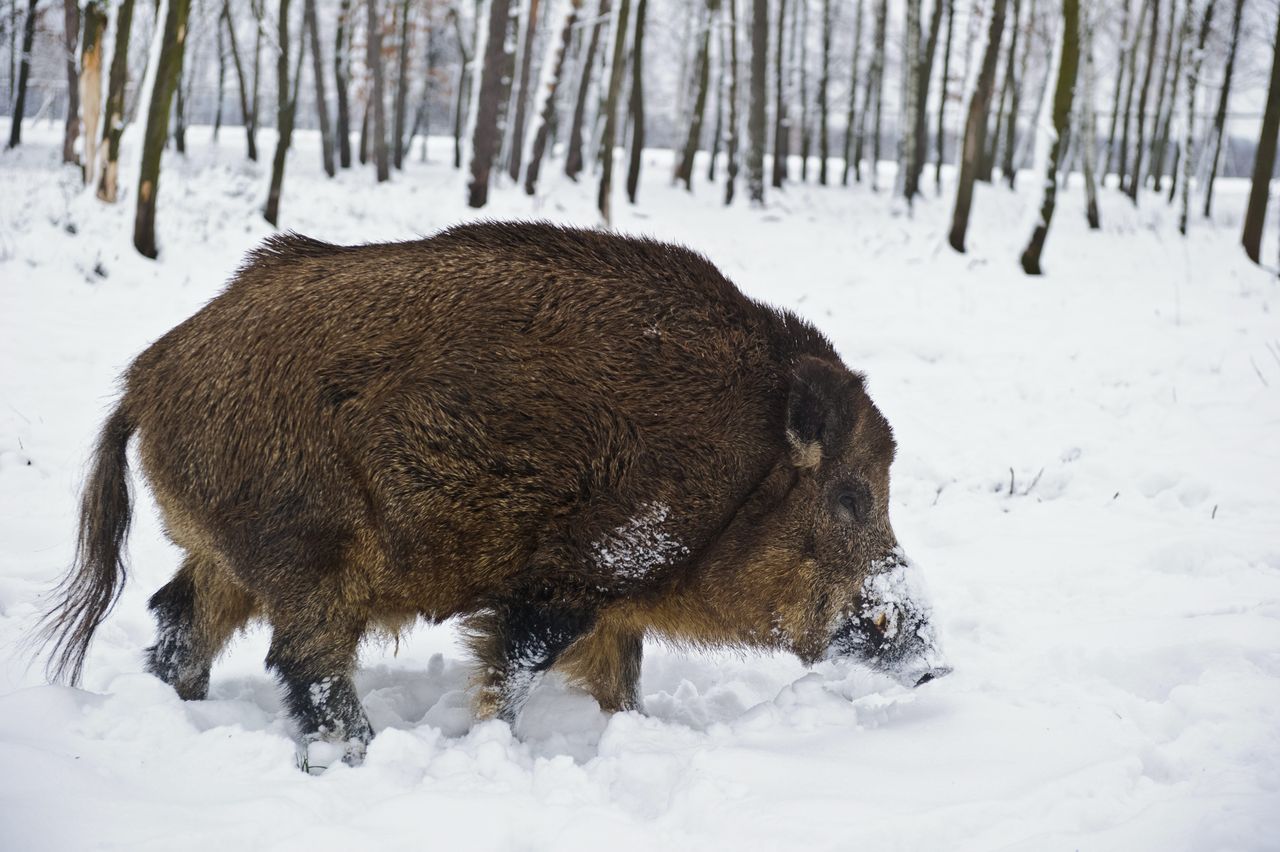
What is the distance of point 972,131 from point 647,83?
37.1 m

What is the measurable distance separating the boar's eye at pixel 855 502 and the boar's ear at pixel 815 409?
0.55ft

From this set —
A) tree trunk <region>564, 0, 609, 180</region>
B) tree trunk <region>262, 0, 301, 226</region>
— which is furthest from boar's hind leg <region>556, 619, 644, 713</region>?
tree trunk <region>564, 0, 609, 180</region>

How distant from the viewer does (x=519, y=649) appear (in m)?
3.02

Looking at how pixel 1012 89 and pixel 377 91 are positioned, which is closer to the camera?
→ pixel 377 91

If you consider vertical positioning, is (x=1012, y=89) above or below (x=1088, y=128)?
above

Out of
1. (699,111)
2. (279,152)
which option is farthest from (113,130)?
(699,111)

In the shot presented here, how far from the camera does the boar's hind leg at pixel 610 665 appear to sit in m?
3.33

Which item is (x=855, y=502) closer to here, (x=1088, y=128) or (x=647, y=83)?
(x=1088, y=128)

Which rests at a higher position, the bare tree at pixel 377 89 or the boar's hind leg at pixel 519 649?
the bare tree at pixel 377 89

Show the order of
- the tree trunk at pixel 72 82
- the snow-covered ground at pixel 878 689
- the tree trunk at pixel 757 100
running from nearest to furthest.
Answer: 1. the snow-covered ground at pixel 878 689
2. the tree trunk at pixel 757 100
3. the tree trunk at pixel 72 82

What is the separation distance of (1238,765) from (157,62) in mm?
10927

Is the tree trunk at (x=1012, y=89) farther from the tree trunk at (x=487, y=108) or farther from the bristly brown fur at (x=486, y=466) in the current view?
the bristly brown fur at (x=486, y=466)

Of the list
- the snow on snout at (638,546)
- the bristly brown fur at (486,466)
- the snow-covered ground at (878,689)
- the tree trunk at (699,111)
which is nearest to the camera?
the snow-covered ground at (878,689)

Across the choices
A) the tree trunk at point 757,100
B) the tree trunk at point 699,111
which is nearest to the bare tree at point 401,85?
the tree trunk at point 699,111
